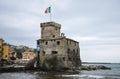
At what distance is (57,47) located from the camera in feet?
194

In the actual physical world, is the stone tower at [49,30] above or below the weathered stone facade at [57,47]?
above

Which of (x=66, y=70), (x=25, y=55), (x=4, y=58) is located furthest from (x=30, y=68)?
(x=25, y=55)

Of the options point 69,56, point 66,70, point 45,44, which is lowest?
point 66,70

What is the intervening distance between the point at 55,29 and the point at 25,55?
61838 mm

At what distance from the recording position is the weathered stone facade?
58344 millimetres

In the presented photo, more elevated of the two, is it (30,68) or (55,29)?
(55,29)

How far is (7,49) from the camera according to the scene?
86.8 metres

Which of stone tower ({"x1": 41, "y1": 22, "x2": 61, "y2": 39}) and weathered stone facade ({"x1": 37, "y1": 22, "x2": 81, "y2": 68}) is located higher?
stone tower ({"x1": 41, "y1": 22, "x2": 61, "y2": 39})

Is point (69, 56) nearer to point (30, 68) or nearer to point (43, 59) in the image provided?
point (43, 59)

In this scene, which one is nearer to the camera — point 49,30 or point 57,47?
point 57,47

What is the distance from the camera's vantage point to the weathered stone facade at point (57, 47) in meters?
58.3

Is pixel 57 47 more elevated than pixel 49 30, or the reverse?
pixel 49 30

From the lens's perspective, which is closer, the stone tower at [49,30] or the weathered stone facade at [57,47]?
the weathered stone facade at [57,47]

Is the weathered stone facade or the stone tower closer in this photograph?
the weathered stone facade
